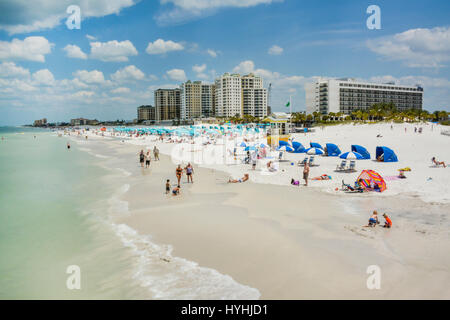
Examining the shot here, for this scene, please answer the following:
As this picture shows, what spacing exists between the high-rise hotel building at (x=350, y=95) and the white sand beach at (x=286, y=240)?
A: 4234 inches

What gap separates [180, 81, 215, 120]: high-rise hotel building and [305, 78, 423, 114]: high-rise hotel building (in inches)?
2584

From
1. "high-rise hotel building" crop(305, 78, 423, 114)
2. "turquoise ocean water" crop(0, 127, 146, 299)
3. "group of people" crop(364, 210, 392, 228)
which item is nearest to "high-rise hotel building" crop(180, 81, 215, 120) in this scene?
"high-rise hotel building" crop(305, 78, 423, 114)

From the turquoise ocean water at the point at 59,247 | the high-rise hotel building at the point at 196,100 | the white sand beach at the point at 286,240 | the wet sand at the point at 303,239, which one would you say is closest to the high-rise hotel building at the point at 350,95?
the high-rise hotel building at the point at 196,100

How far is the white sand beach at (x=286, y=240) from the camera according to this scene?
6.36 meters

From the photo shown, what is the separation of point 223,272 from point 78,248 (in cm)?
460

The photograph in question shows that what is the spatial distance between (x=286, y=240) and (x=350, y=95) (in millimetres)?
124774

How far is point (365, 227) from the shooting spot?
958 centimetres

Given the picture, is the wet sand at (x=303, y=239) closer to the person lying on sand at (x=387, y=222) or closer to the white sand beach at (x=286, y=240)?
the white sand beach at (x=286, y=240)

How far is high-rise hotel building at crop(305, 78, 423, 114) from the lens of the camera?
117m

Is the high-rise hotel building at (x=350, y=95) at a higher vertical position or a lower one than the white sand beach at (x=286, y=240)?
higher

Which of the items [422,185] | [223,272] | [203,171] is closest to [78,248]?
[223,272]

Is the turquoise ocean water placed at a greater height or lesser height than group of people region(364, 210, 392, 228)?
lesser

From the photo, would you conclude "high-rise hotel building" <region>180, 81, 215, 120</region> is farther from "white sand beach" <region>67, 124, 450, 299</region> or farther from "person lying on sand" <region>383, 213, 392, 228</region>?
"person lying on sand" <region>383, 213, 392, 228</region>
